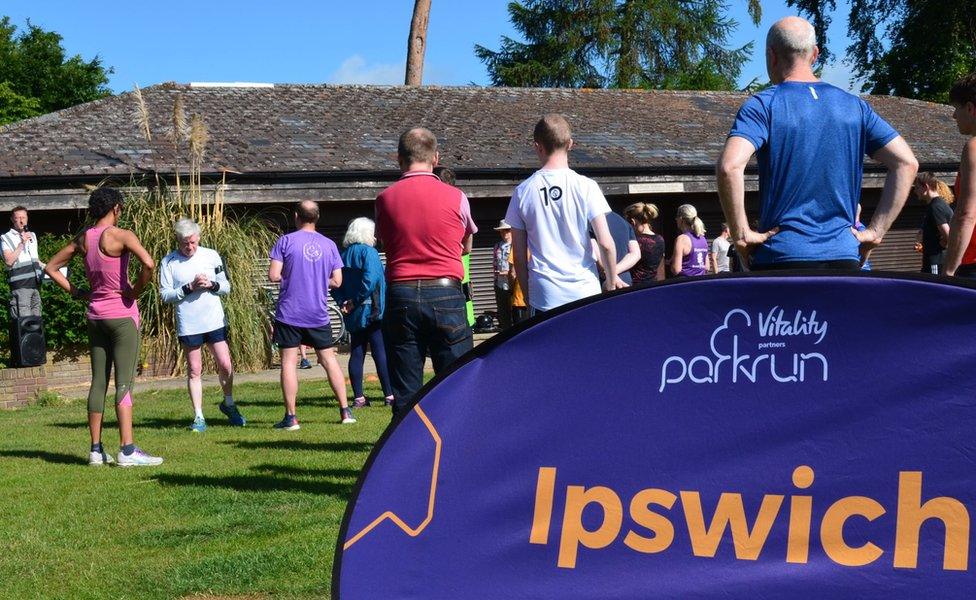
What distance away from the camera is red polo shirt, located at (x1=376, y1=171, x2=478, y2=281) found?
6480 millimetres

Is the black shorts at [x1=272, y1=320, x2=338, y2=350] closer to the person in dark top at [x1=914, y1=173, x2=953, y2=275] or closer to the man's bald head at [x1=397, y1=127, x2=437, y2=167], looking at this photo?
the man's bald head at [x1=397, y1=127, x2=437, y2=167]

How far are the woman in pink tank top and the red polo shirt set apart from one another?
225cm

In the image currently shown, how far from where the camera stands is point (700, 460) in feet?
11.4

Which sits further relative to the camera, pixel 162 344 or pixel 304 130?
pixel 304 130

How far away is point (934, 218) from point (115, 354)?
6.66 metres

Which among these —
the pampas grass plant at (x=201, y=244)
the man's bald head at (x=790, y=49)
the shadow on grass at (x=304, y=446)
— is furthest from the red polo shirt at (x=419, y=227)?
the pampas grass plant at (x=201, y=244)

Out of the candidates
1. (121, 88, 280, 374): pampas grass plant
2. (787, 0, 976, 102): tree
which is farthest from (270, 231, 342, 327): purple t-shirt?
(787, 0, 976, 102): tree

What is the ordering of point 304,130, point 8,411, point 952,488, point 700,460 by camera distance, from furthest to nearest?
point 304,130 < point 8,411 < point 700,460 < point 952,488

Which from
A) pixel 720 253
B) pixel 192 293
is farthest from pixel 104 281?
pixel 720 253

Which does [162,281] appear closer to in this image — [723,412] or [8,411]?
[8,411]

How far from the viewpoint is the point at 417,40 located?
97.9ft

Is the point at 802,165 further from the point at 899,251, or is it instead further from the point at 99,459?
the point at 899,251

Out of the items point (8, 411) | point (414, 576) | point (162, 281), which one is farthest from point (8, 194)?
point (414, 576)

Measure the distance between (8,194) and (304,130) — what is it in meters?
5.98
